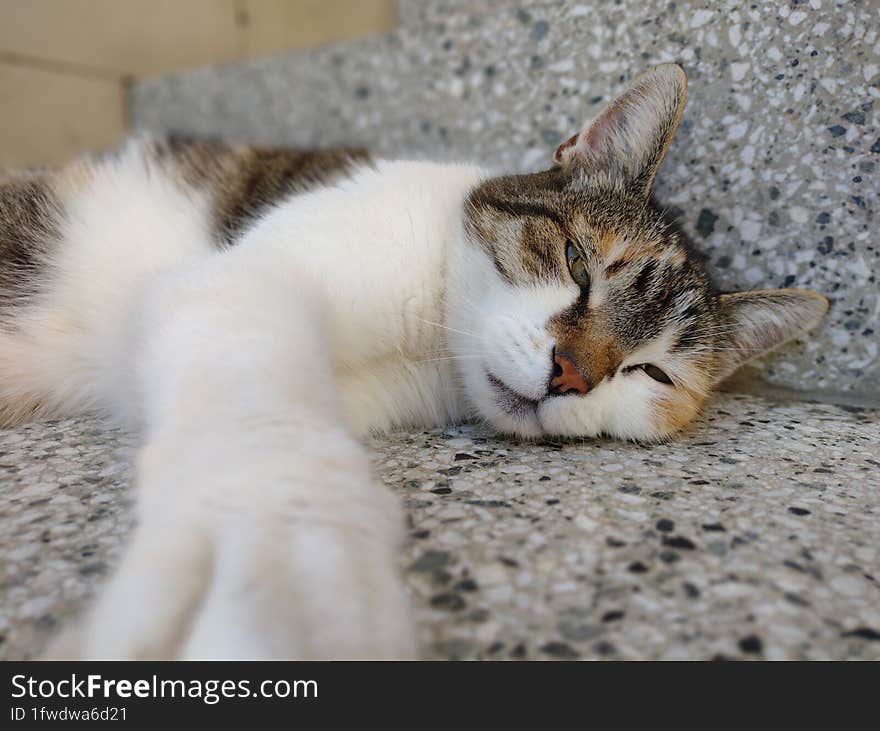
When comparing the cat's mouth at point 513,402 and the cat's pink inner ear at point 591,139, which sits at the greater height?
the cat's pink inner ear at point 591,139

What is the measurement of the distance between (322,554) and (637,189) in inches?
51.7

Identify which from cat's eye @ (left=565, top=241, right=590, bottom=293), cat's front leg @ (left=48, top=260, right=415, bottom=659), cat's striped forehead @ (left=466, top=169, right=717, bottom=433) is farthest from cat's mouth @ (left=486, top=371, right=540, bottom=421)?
cat's front leg @ (left=48, top=260, right=415, bottom=659)

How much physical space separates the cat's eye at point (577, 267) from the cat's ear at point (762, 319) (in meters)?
0.43

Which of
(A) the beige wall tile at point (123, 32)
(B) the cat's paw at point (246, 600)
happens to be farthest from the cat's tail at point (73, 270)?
(A) the beige wall tile at point (123, 32)

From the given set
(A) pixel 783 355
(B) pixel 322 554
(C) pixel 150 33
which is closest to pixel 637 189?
(A) pixel 783 355

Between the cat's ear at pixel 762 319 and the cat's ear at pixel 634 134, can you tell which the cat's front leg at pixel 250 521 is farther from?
the cat's ear at pixel 762 319

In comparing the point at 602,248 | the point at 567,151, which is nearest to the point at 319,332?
the point at 602,248

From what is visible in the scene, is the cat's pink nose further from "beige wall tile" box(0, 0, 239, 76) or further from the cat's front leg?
"beige wall tile" box(0, 0, 239, 76)

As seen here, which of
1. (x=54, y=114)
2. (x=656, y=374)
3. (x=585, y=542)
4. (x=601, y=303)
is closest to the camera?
(x=585, y=542)

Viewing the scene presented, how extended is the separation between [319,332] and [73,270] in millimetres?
865

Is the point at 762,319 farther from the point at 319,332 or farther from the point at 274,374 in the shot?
the point at 274,374

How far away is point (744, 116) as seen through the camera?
1800 millimetres

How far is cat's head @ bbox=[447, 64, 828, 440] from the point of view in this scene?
140cm

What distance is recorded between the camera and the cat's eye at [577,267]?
152 cm
